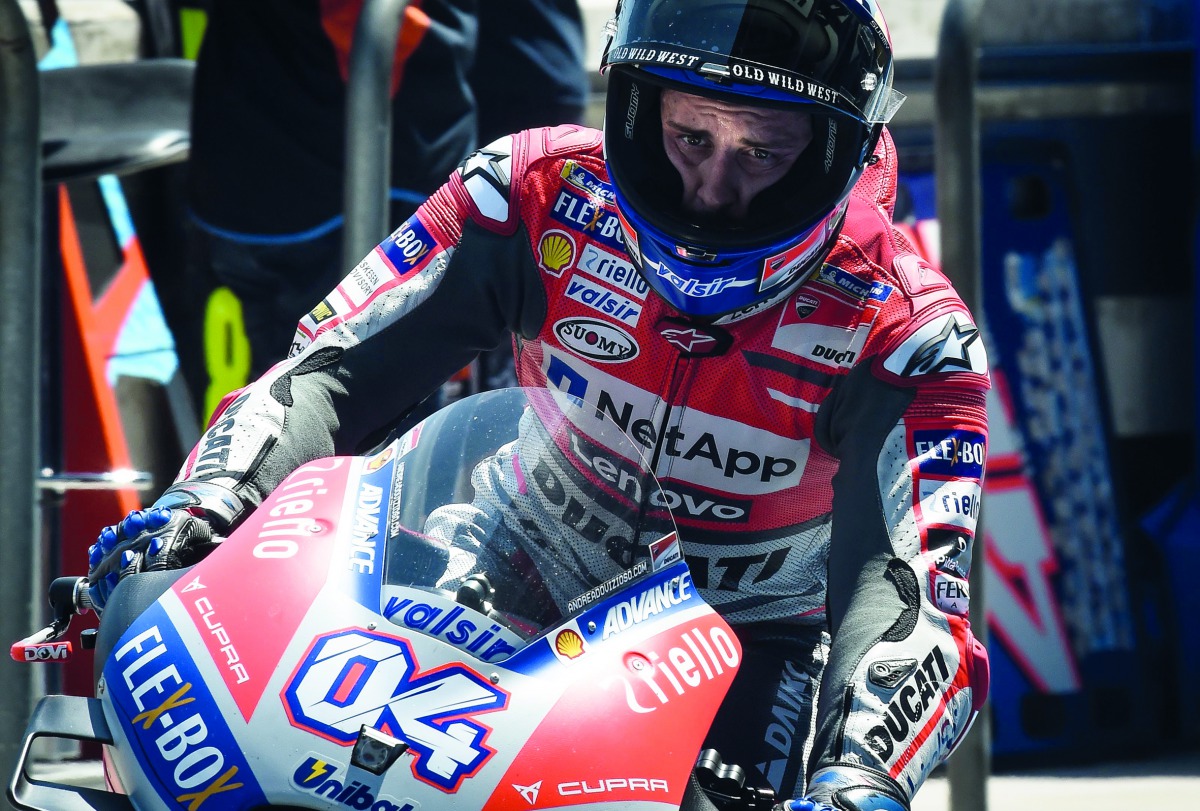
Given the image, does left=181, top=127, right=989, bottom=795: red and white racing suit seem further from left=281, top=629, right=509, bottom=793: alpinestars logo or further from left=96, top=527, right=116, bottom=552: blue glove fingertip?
left=281, top=629, right=509, bottom=793: alpinestars logo

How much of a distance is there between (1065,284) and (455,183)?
8.93 feet

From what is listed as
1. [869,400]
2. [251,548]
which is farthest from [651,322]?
[251,548]

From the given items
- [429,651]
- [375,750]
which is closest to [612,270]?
[429,651]

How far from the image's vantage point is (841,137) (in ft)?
6.74

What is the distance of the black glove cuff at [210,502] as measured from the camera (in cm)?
174

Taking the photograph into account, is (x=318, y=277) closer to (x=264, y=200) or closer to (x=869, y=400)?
(x=264, y=200)

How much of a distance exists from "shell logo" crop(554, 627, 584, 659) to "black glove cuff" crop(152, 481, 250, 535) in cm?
53

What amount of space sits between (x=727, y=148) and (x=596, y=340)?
1.08ft

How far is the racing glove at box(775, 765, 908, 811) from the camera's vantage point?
5.14ft

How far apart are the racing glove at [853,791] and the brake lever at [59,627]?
0.80 meters

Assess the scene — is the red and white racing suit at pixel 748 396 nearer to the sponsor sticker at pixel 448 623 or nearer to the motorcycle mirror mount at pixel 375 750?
the sponsor sticker at pixel 448 623

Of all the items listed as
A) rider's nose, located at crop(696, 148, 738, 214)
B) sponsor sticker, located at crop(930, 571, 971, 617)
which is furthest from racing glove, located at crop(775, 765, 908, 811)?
rider's nose, located at crop(696, 148, 738, 214)

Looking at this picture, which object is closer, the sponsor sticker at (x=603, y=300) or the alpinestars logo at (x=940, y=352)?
the alpinestars logo at (x=940, y=352)

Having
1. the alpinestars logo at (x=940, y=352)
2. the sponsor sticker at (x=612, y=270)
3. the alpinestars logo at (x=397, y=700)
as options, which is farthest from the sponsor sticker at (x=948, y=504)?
the alpinestars logo at (x=397, y=700)
